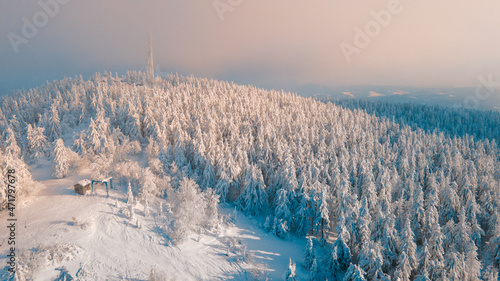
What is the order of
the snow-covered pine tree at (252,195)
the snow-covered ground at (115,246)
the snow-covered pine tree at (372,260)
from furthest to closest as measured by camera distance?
the snow-covered pine tree at (252,195)
the snow-covered pine tree at (372,260)
the snow-covered ground at (115,246)

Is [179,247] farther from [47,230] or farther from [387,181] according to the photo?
[387,181]

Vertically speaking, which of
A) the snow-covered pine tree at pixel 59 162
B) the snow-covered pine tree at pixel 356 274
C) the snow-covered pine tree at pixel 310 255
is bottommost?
the snow-covered pine tree at pixel 310 255

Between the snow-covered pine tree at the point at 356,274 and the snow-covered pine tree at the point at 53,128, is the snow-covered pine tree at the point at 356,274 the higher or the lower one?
the lower one

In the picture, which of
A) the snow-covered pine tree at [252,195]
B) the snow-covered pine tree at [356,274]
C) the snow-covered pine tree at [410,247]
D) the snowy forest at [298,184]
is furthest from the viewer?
the snow-covered pine tree at [252,195]

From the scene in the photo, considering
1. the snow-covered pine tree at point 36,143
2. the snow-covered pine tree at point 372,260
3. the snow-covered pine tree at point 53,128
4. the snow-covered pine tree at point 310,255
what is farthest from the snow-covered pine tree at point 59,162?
the snow-covered pine tree at point 372,260

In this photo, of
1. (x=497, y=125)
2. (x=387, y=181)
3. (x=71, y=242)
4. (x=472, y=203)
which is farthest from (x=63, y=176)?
(x=497, y=125)

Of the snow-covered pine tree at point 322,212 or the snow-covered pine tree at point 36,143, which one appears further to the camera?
the snow-covered pine tree at point 36,143

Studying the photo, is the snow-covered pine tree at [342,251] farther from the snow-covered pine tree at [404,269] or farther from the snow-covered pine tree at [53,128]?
the snow-covered pine tree at [53,128]
